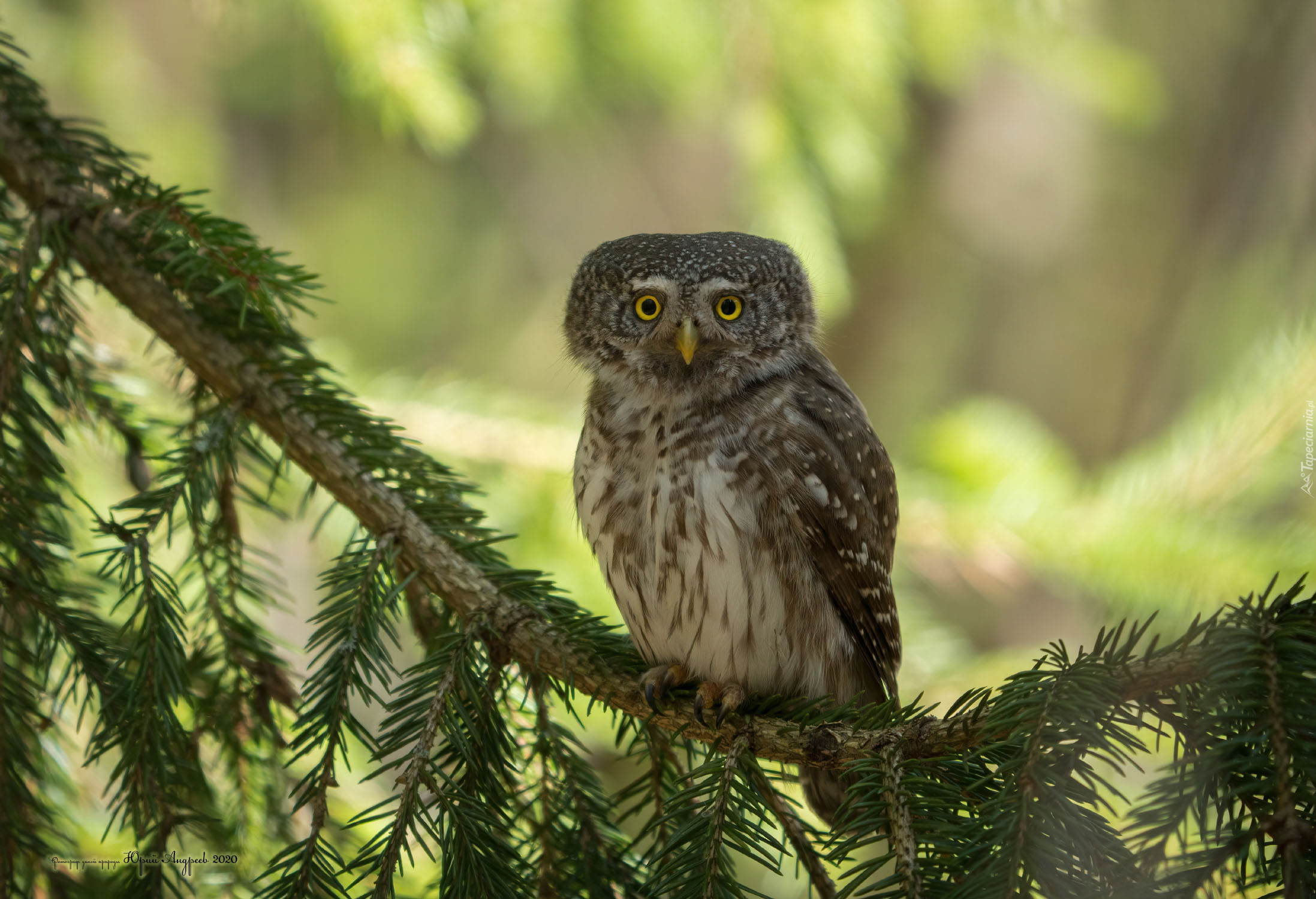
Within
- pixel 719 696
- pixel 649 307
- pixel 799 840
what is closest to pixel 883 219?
pixel 649 307

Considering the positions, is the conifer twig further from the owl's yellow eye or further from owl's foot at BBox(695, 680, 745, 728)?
the owl's yellow eye

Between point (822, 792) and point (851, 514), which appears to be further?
point (822, 792)

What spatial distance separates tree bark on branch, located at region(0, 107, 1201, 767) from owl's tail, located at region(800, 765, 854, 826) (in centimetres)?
64

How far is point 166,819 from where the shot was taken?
1673 millimetres

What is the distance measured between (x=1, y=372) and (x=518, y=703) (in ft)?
3.69

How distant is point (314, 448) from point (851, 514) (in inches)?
48.4

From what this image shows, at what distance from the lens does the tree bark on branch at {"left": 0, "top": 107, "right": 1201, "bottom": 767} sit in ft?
6.08

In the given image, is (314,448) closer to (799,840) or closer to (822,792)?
(799,840)

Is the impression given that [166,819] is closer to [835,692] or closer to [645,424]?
[645,424]

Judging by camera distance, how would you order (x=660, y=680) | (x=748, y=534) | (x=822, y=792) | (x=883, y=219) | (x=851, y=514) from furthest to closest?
(x=883, y=219)
(x=822, y=792)
(x=851, y=514)
(x=748, y=534)
(x=660, y=680)

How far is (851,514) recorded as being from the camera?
7.88 feet

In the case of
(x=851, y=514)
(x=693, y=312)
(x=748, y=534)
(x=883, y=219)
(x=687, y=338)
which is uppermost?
(x=883, y=219)

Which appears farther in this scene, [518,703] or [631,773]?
[631,773]

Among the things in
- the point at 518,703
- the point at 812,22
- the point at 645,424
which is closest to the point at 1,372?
the point at 518,703
